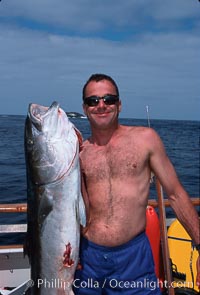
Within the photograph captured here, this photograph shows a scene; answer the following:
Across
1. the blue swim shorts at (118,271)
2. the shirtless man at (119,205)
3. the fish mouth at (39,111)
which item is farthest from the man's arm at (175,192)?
the fish mouth at (39,111)

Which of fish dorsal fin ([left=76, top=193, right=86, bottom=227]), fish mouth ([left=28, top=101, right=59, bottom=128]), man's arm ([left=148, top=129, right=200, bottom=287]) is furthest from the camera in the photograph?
man's arm ([left=148, top=129, right=200, bottom=287])

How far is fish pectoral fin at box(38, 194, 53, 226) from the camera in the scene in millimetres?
3193

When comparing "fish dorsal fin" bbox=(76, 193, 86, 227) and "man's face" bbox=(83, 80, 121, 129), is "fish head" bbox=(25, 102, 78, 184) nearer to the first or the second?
"fish dorsal fin" bbox=(76, 193, 86, 227)

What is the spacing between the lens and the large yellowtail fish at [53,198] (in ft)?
10.3

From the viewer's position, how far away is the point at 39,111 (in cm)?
317

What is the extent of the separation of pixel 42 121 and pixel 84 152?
0.73 meters

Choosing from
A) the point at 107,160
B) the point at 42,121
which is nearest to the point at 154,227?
the point at 107,160

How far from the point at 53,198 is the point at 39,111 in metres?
0.65

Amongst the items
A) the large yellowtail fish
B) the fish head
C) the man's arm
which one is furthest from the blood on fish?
the man's arm

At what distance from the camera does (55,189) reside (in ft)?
10.4

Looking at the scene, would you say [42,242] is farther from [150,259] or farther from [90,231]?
[150,259]

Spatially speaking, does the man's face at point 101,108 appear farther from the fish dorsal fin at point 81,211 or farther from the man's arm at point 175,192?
the fish dorsal fin at point 81,211

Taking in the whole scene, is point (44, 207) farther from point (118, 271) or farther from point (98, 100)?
point (98, 100)

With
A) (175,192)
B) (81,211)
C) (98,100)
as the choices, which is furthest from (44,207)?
(175,192)
